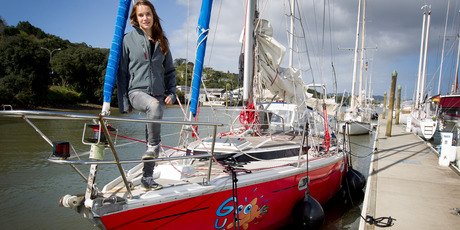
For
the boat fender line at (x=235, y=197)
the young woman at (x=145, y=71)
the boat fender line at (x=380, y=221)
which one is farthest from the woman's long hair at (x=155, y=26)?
the boat fender line at (x=380, y=221)

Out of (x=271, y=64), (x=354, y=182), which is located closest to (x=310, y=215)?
(x=354, y=182)

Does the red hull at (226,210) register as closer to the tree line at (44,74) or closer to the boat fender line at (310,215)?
the boat fender line at (310,215)

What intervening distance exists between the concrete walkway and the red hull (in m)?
1.50

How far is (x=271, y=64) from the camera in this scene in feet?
22.0

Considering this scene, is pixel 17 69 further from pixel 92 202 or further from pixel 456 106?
pixel 456 106

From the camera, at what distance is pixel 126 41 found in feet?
10.1

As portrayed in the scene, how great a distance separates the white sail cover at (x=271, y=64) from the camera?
653 centimetres

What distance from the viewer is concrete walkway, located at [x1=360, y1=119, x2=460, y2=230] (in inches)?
201

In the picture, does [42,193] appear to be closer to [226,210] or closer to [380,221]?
[226,210]

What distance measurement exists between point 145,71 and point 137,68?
10 cm

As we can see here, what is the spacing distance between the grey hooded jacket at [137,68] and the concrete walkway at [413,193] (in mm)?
4470

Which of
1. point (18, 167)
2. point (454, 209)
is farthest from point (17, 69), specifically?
point (454, 209)

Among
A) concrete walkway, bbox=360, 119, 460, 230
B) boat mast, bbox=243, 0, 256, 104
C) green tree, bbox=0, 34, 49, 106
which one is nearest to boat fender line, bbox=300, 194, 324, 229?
concrete walkway, bbox=360, 119, 460, 230

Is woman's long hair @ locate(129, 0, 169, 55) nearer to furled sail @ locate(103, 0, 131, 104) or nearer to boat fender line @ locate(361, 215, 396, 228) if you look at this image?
furled sail @ locate(103, 0, 131, 104)
